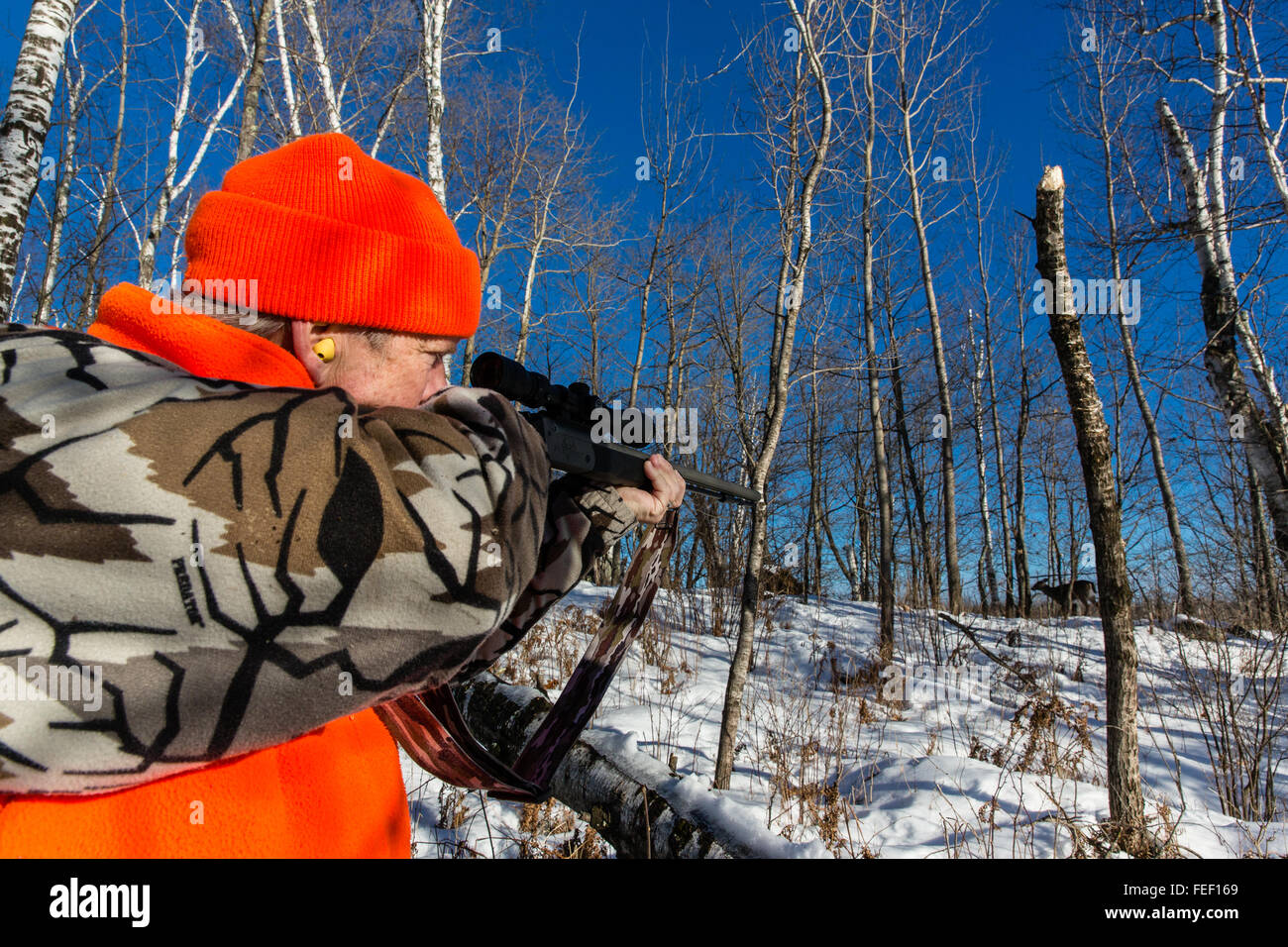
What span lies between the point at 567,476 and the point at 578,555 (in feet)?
0.66

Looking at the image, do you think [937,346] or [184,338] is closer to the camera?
[184,338]

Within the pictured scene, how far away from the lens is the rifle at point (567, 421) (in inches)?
51.3

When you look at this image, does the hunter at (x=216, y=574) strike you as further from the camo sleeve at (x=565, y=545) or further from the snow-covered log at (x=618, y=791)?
the snow-covered log at (x=618, y=791)

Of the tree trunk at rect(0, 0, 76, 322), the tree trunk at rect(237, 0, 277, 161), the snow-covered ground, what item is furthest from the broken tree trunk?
the tree trunk at rect(237, 0, 277, 161)

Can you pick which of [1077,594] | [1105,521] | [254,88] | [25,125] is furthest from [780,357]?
[1077,594]

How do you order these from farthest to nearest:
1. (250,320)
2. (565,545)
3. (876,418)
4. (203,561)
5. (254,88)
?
(876,418) < (254,88) < (565,545) < (250,320) < (203,561)

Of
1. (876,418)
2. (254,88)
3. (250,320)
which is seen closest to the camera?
(250,320)

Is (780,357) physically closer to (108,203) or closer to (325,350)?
(325,350)

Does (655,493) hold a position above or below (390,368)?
below

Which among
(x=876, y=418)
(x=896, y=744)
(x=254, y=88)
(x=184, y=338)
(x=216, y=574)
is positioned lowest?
(x=896, y=744)

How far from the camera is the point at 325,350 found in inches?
39.5

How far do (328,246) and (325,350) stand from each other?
16 centimetres
